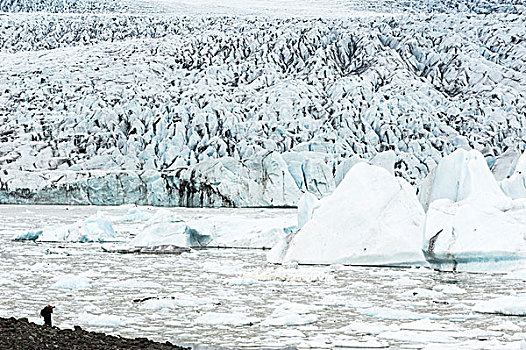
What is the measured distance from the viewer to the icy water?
5109 mm

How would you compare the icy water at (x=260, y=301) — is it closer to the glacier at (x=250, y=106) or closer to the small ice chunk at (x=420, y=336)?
the small ice chunk at (x=420, y=336)

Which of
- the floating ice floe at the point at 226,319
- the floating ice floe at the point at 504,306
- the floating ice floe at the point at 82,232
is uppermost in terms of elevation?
the floating ice floe at the point at 504,306

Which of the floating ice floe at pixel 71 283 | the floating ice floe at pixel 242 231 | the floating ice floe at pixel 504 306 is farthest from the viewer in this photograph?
the floating ice floe at pixel 242 231

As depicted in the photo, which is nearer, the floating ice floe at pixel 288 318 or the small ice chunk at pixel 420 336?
the small ice chunk at pixel 420 336

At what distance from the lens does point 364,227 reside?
9.50 metres

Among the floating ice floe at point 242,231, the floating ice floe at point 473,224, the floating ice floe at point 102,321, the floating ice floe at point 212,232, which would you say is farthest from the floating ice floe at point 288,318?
the floating ice floe at point 242,231

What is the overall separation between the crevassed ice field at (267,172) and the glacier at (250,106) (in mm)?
83

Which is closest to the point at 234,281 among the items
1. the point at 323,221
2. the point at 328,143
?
the point at 323,221

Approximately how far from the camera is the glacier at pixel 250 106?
21781 mm

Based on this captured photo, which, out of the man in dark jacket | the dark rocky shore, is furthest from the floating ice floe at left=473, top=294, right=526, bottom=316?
the man in dark jacket

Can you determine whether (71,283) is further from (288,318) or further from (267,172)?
(267,172)

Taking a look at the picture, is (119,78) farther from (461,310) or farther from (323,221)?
(461,310)

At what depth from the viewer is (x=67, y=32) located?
39031 mm

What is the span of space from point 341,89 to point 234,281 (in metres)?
20.5
